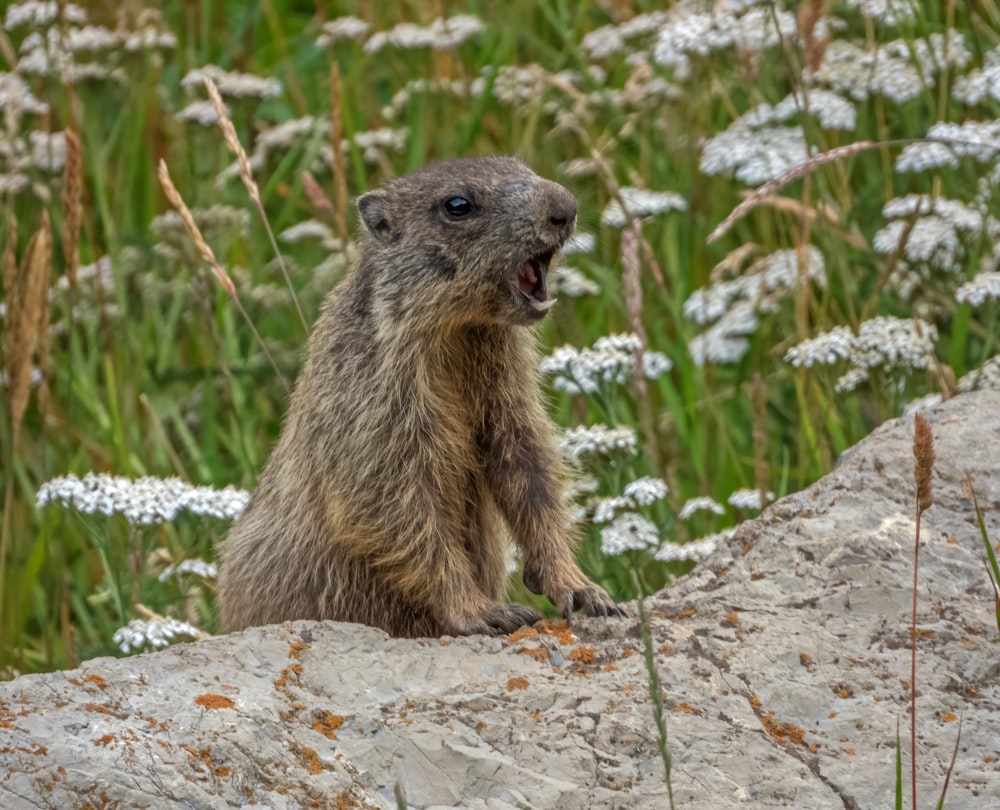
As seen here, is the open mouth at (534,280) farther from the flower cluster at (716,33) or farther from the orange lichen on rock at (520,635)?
the flower cluster at (716,33)

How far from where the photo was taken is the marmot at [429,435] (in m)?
4.47

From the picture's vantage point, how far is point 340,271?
707 centimetres

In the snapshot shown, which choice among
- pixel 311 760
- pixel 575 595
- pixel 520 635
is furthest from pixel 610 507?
pixel 311 760

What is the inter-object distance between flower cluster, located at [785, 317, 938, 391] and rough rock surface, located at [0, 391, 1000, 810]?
4.41ft

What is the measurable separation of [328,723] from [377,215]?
213 cm

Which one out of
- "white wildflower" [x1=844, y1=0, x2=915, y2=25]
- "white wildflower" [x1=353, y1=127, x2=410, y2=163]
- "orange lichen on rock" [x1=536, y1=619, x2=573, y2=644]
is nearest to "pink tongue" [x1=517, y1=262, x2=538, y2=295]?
"orange lichen on rock" [x1=536, y1=619, x2=573, y2=644]

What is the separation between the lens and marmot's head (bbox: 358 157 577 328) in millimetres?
4508

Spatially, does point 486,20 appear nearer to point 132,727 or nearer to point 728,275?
point 728,275

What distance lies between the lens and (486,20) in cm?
879

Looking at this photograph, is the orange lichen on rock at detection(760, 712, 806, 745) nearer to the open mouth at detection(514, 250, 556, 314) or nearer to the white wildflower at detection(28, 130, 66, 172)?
the open mouth at detection(514, 250, 556, 314)

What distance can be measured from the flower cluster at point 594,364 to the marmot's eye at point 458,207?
0.77 meters

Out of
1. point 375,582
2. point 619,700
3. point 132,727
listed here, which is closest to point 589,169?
point 375,582

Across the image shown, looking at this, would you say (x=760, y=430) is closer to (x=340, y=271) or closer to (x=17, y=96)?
(x=340, y=271)

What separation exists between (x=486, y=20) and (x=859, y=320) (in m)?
3.44
